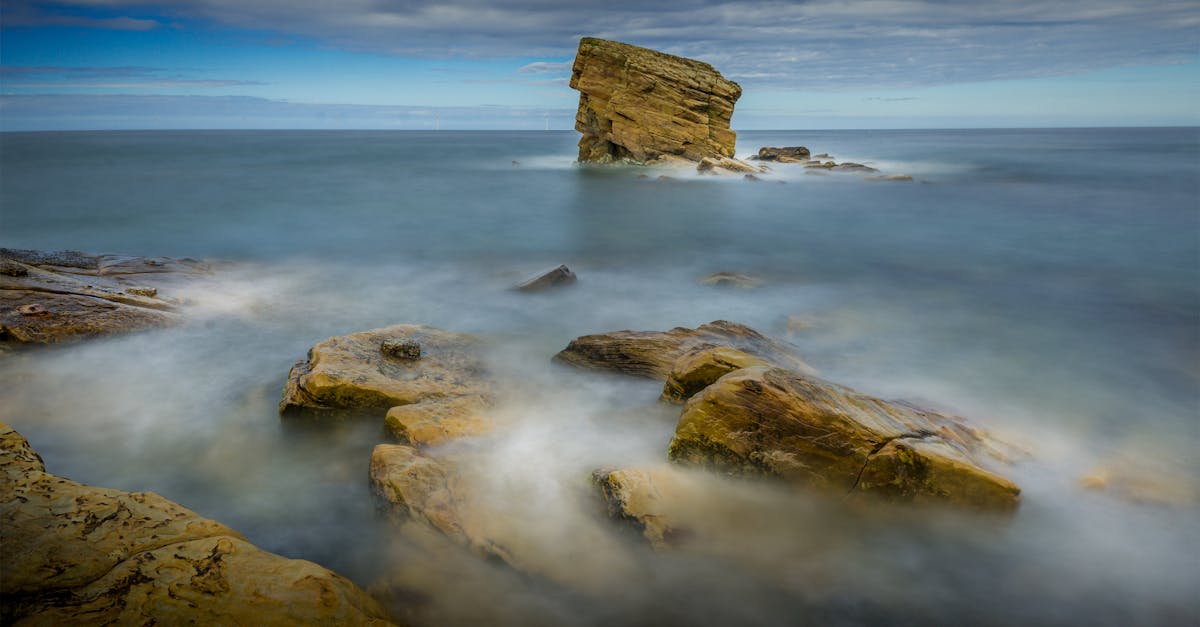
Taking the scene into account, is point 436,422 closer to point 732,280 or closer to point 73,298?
point 73,298

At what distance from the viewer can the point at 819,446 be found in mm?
4609

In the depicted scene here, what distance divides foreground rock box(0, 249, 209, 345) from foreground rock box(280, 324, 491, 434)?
126 inches

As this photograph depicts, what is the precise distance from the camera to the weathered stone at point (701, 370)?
5.55m

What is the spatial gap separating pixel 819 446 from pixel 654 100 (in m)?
34.1

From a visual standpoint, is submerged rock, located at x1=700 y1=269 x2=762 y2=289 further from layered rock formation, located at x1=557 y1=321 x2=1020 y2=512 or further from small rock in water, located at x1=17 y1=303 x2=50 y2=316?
small rock in water, located at x1=17 y1=303 x2=50 y2=316

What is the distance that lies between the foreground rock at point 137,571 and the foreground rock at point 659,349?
3918 mm

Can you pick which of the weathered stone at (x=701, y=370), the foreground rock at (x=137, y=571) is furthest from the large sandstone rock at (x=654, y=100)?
the foreground rock at (x=137, y=571)

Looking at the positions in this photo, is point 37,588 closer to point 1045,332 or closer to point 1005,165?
point 1045,332

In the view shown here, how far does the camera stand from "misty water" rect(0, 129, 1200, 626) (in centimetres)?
407

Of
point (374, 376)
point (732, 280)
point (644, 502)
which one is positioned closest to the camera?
point (644, 502)

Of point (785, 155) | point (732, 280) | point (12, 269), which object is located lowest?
point (732, 280)

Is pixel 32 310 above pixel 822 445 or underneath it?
above

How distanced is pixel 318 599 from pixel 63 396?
5.30 meters

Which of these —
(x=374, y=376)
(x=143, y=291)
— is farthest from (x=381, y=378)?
(x=143, y=291)
